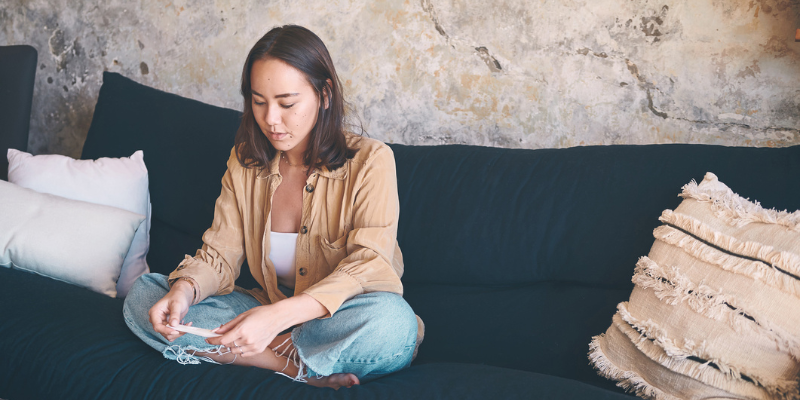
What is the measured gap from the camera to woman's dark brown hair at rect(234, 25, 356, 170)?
1.21 meters

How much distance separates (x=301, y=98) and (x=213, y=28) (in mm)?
1181

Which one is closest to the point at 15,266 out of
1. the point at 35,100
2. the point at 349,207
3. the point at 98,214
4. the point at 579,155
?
the point at 98,214

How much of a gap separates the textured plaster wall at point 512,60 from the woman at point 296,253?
0.63m

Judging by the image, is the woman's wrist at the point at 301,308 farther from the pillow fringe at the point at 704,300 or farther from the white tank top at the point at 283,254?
the pillow fringe at the point at 704,300

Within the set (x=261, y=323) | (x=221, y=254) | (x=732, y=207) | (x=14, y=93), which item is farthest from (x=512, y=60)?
(x=14, y=93)

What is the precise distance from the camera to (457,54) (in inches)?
73.5

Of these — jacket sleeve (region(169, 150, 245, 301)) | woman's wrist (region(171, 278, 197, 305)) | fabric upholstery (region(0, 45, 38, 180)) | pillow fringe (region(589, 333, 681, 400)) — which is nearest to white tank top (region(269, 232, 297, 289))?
jacket sleeve (region(169, 150, 245, 301))

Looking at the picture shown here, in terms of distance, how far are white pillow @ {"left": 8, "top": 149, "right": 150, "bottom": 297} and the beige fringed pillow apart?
4.60ft

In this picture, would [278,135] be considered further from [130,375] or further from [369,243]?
[130,375]

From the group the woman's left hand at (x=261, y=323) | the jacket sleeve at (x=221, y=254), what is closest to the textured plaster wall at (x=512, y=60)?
the jacket sleeve at (x=221, y=254)

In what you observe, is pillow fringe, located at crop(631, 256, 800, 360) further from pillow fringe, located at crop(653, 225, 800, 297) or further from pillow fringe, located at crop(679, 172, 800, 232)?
pillow fringe, located at crop(679, 172, 800, 232)

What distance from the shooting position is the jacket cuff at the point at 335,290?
3.60ft

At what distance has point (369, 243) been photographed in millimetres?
1219

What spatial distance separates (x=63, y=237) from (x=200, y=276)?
1.85 ft
